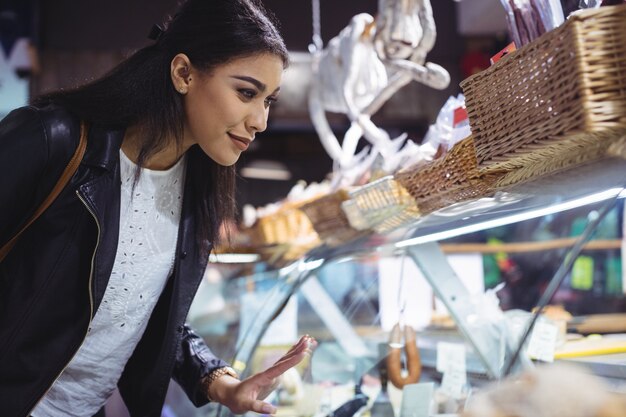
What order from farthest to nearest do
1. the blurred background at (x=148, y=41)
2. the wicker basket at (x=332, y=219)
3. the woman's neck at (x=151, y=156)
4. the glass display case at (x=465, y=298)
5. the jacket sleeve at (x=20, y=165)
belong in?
1. the blurred background at (x=148, y=41)
2. the wicker basket at (x=332, y=219)
3. the woman's neck at (x=151, y=156)
4. the jacket sleeve at (x=20, y=165)
5. the glass display case at (x=465, y=298)

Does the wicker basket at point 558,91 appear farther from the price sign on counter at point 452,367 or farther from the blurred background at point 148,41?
the blurred background at point 148,41

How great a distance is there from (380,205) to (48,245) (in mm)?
759

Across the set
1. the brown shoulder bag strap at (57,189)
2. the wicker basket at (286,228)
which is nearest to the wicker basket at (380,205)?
the brown shoulder bag strap at (57,189)

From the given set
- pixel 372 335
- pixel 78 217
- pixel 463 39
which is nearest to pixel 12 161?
pixel 78 217

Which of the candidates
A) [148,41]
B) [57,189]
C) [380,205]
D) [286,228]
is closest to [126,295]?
[57,189]

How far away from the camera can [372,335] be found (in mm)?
1951

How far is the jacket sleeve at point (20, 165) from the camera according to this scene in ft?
3.84

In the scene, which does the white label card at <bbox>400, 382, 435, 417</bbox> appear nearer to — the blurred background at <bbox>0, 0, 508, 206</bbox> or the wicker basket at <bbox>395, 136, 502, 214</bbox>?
the wicker basket at <bbox>395, 136, 502, 214</bbox>

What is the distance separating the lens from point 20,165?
3.86ft

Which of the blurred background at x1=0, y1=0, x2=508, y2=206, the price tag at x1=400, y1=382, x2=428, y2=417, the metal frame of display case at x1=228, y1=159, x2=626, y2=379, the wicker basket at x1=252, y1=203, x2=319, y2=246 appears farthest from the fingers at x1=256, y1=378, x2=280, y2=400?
the blurred background at x1=0, y1=0, x2=508, y2=206

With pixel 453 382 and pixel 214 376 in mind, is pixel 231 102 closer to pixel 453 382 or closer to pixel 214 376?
pixel 214 376

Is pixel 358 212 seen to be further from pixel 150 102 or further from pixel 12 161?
pixel 12 161

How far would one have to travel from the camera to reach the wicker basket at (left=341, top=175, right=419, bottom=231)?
158 centimetres

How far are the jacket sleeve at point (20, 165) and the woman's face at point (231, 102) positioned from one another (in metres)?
0.31
